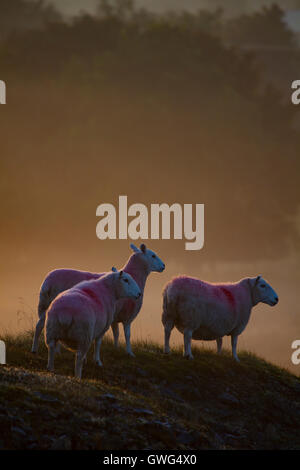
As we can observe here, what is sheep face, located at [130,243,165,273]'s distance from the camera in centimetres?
2100

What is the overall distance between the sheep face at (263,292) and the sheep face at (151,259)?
10.8 ft

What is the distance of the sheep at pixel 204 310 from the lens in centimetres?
2017

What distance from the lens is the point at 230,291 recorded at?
71.7 feet

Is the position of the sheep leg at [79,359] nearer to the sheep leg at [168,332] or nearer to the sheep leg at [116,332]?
the sheep leg at [116,332]

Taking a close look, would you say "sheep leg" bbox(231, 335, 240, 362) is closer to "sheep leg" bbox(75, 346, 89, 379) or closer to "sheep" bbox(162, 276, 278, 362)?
"sheep" bbox(162, 276, 278, 362)

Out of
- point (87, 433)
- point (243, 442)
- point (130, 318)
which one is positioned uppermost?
point (130, 318)

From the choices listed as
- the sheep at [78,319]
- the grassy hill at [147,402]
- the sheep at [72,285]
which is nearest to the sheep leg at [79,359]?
the sheep at [78,319]

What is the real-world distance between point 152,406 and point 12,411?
345 centimetres

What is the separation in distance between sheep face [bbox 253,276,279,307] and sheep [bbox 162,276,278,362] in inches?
9.6

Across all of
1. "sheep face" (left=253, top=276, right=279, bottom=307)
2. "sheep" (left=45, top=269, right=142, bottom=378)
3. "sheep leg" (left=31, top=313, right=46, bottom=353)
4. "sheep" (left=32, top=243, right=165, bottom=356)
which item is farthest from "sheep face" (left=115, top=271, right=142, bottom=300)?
"sheep face" (left=253, top=276, right=279, bottom=307)

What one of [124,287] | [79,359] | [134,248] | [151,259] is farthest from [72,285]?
[79,359]

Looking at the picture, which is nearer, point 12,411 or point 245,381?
point 12,411

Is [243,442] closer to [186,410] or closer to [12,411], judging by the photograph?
[186,410]
